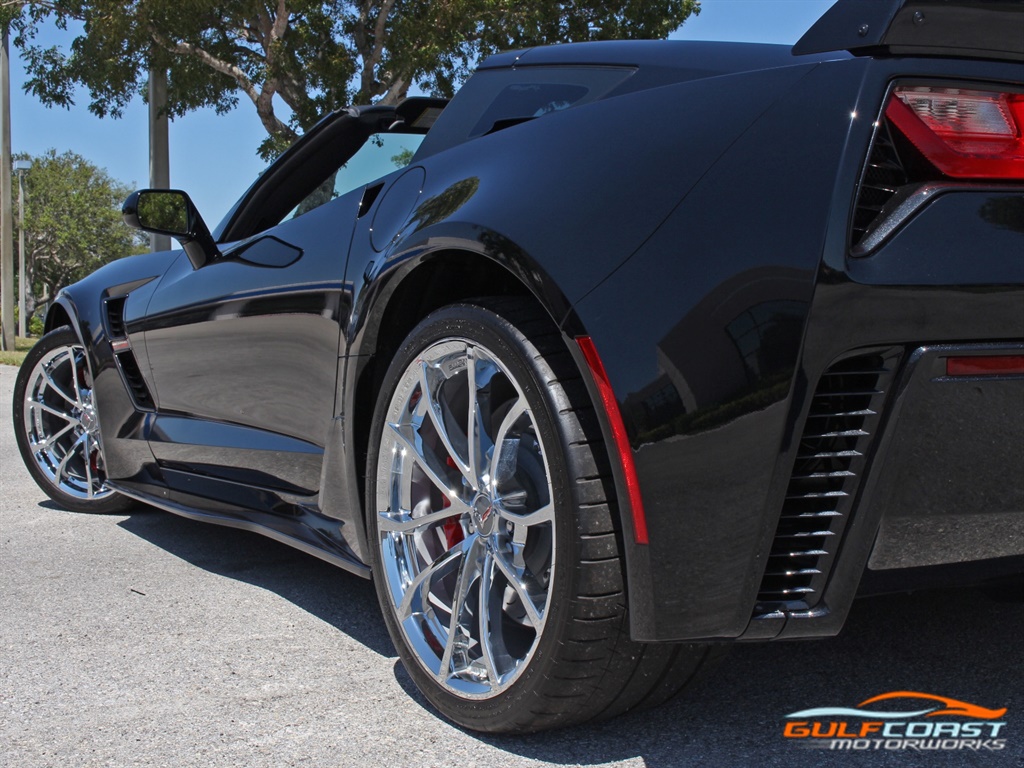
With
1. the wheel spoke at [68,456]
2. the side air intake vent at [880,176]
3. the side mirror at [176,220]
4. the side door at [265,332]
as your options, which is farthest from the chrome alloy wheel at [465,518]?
the wheel spoke at [68,456]

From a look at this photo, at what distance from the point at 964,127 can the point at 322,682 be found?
166 cm

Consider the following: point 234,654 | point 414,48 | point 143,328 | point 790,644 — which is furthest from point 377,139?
point 414,48

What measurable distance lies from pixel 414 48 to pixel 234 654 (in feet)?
42.6

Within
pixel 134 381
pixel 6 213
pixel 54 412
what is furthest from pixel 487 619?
pixel 6 213

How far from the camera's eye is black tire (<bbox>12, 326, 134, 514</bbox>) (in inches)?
172

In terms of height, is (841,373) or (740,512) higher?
(841,373)

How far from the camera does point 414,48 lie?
47.4 feet

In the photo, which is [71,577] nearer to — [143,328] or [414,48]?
[143,328]

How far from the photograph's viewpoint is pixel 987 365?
1568 millimetres

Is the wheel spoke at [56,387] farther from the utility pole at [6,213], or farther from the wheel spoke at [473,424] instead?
the utility pole at [6,213]

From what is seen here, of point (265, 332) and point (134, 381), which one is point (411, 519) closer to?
point (265, 332)

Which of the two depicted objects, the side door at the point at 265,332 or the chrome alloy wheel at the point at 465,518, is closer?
the chrome alloy wheel at the point at 465,518

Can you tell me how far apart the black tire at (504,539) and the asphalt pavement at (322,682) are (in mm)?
105

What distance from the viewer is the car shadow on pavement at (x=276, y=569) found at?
284 centimetres
